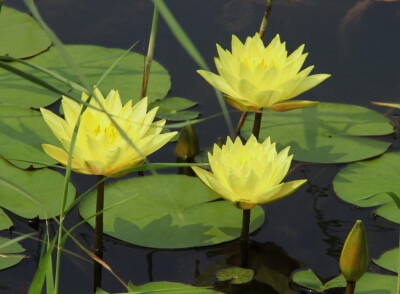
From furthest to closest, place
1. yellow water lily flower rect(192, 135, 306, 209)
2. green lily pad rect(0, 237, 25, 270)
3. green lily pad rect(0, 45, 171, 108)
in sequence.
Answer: green lily pad rect(0, 45, 171, 108) < green lily pad rect(0, 237, 25, 270) < yellow water lily flower rect(192, 135, 306, 209)

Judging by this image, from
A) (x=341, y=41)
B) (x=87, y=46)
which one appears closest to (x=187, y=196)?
(x=87, y=46)

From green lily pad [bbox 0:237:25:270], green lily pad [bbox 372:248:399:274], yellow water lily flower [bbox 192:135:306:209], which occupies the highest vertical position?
yellow water lily flower [bbox 192:135:306:209]

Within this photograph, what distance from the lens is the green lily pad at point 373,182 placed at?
276cm

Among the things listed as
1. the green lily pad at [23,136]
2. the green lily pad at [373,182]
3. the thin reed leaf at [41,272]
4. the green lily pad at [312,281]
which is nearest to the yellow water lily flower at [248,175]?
the green lily pad at [312,281]

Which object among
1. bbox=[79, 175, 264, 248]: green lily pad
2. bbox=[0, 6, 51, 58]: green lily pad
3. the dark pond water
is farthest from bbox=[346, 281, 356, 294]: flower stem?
bbox=[0, 6, 51, 58]: green lily pad

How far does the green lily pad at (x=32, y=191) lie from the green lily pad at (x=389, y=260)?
1.17 metres

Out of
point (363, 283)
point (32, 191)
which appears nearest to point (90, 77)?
point (32, 191)

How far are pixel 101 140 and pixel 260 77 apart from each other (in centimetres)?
73

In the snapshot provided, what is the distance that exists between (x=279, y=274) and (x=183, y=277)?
0.34 metres

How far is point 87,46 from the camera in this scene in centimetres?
378

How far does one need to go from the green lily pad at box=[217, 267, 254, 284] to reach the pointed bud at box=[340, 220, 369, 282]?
0.42 m

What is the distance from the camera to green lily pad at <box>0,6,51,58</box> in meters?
3.70

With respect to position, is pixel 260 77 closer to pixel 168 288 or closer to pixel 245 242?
pixel 245 242

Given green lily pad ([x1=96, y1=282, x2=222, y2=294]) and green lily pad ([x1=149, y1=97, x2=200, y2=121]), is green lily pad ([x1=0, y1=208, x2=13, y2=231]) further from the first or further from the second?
green lily pad ([x1=149, y1=97, x2=200, y2=121])
